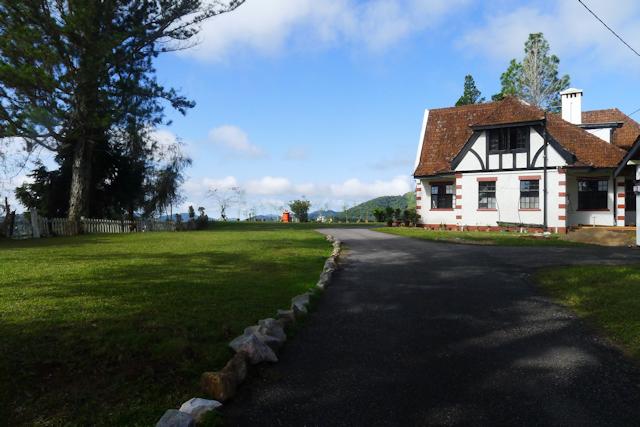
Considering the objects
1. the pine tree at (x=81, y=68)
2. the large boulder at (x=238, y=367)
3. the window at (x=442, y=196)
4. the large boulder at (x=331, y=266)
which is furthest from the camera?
the window at (x=442, y=196)

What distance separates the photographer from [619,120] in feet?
86.2

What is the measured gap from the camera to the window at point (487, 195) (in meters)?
25.0

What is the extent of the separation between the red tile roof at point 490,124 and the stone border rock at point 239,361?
21.9m

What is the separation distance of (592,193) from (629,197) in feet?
5.78

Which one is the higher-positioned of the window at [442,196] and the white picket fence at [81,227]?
the window at [442,196]

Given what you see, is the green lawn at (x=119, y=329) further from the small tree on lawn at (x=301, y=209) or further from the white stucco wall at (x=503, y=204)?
the small tree on lawn at (x=301, y=209)

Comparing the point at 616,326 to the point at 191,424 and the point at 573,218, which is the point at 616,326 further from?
the point at 573,218

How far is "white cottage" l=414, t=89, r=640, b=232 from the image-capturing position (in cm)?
2311

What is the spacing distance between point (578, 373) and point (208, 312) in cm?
467

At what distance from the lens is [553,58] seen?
40.7 meters

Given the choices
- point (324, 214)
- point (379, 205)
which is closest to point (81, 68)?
point (324, 214)

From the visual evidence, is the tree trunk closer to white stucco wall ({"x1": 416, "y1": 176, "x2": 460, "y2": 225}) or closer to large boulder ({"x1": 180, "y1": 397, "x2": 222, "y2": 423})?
white stucco wall ({"x1": 416, "y1": 176, "x2": 460, "y2": 225})

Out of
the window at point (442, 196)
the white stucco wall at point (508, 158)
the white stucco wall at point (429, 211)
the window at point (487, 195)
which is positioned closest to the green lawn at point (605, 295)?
the white stucco wall at point (508, 158)

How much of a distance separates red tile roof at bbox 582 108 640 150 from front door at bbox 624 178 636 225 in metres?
2.91
